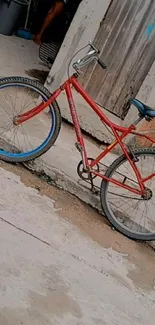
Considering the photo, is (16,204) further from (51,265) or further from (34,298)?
(34,298)

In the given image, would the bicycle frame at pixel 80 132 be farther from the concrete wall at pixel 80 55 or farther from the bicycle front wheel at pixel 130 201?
the concrete wall at pixel 80 55

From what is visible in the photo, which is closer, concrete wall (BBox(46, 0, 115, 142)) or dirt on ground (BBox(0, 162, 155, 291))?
dirt on ground (BBox(0, 162, 155, 291))

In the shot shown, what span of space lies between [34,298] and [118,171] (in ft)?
5.75

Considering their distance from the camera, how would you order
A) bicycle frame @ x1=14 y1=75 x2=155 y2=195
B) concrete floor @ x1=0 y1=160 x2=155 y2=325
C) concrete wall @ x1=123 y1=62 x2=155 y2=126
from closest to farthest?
concrete floor @ x1=0 y1=160 x2=155 y2=325
bicycle frame @ x1=14 y1=75 x2=155 y2=195
concrete wall @ x1=123 y1=62 x2=155 y2=126

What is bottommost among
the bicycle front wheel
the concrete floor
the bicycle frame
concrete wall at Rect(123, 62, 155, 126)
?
the concrete floor

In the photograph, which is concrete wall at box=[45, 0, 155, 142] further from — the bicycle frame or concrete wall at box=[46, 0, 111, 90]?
the bicycle frame

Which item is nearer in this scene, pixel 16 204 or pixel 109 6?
pixel 16 204

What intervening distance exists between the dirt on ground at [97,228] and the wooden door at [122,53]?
1.82 metres

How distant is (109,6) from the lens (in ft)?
20.9

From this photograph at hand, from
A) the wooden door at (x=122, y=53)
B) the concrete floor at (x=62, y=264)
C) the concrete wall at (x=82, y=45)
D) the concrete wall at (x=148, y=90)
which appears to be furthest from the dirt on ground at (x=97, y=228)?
the wooden door at (x=122, y=53)

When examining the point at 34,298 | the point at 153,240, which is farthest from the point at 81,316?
the point at 153,240

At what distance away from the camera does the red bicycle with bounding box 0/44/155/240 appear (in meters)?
4.91

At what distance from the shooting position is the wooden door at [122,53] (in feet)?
20.6

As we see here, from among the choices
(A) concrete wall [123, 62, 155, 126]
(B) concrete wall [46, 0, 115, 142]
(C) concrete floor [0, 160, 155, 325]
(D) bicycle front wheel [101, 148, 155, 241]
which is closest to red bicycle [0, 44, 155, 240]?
(D) bicycle front wheel [101, 148, 155, 241]
